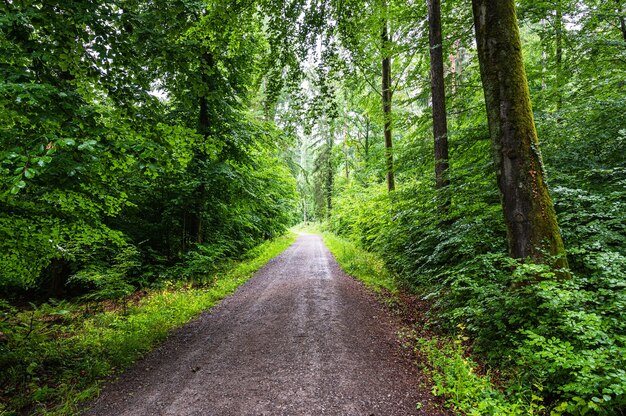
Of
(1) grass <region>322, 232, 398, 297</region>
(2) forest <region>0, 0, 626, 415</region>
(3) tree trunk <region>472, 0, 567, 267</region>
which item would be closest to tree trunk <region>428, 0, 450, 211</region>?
(2) forest <region>0, 0, 626, 415</region>

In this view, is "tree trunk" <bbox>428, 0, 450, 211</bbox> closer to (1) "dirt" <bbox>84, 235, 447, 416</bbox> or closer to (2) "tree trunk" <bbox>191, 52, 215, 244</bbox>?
(1) "dirt" <bbox>84, 235, 447, 416</bbox>

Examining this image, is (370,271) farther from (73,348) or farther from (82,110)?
(82,110)

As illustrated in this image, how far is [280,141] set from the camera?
11180mm

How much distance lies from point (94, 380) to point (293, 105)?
589 centimetres

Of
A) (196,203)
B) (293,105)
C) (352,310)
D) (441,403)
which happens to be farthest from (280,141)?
(441,403)

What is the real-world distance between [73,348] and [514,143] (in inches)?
295

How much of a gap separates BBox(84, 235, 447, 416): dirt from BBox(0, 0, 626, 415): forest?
0.46m

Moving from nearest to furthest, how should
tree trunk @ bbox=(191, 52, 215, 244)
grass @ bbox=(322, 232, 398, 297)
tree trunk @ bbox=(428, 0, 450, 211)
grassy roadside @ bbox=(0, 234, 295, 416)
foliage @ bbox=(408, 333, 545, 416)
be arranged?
foliage @ bbox=(408, 333, 545, 416), grassy roadside @ bbox=(0, 234, 295, 416), tree trunk @ bbox=(428, 0, 450, 211), grass @ bbox=(322, 232, 398, 297), tree trunk @ bbox=(191, 52, 215, 244)

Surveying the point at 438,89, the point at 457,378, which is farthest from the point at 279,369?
the point at 438,89

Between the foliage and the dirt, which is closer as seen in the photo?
the foliage

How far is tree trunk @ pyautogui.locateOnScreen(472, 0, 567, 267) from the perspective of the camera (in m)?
3.77

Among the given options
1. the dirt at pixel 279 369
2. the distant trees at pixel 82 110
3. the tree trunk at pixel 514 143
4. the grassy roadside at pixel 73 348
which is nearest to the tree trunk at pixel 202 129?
the distant trees at pixel 82 110

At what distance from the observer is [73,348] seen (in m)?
4.88

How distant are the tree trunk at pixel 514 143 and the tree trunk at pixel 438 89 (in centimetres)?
357
